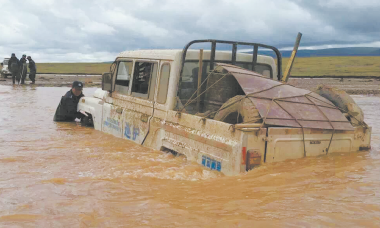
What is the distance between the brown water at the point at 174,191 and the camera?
3836mm

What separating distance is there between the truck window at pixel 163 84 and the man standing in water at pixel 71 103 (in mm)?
3469

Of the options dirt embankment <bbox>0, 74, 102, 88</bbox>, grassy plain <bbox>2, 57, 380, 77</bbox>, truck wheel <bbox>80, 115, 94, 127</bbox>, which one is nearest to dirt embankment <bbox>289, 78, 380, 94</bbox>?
grassy plain <bbox>2, 57, 380, 77</bbox>

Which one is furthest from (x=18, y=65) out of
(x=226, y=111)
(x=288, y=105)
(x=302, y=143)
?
(x=302, y=143)

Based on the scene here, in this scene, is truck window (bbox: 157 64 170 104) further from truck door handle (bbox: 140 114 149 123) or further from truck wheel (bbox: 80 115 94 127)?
truck wheel (bbox: 80 115 94 127)

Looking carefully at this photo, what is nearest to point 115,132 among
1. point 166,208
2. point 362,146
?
point 166,208

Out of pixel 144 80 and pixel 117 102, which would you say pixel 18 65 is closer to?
pixel 117 102

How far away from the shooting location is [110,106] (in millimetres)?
7805

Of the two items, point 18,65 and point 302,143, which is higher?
point 18,65

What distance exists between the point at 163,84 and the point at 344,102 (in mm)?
2721

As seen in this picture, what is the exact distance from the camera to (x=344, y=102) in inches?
244

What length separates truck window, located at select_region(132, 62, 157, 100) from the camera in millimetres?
6688

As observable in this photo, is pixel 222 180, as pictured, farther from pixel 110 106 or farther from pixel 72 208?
pixel 110 106

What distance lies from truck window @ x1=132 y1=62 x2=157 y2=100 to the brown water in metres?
0.90

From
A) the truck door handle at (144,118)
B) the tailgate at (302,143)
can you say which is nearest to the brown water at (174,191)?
the tailgate at (302,143)
